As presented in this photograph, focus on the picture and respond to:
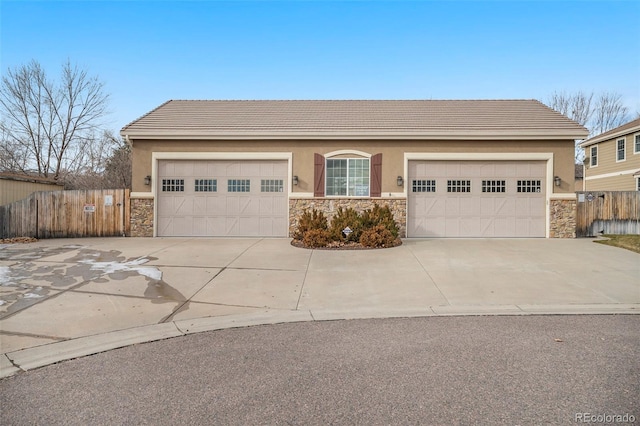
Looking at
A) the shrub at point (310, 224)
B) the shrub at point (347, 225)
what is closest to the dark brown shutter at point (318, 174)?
the shrub at point (310, 224)

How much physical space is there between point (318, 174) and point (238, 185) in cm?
301

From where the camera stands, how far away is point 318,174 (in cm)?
1371

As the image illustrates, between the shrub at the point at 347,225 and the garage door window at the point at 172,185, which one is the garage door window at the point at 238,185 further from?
the shrub at the point at 347,225

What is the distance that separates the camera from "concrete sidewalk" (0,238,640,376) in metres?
4.70

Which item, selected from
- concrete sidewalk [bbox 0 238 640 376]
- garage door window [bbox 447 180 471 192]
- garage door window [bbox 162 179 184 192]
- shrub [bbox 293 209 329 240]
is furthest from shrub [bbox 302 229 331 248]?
garage door window [bbox 162 179 184 192]

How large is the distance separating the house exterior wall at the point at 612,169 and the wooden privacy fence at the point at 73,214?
87.8ft

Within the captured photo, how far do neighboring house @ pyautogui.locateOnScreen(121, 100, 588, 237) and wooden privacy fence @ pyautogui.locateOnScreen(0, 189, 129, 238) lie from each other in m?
0.64

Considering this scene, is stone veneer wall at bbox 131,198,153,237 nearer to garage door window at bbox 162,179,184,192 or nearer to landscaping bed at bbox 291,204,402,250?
garage door window at bbox 162,179,184,192

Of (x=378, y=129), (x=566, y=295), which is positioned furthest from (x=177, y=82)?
(x=566, y=295)

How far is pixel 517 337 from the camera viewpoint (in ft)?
14.0

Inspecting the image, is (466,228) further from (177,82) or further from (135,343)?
(177,82)

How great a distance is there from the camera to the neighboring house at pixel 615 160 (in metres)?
21.6

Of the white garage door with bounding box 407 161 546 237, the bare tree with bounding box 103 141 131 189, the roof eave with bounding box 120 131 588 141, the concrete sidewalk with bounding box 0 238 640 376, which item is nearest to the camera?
the concrete sidewalk with bounding box 0 238 640 376

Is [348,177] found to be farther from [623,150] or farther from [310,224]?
[623,150]
